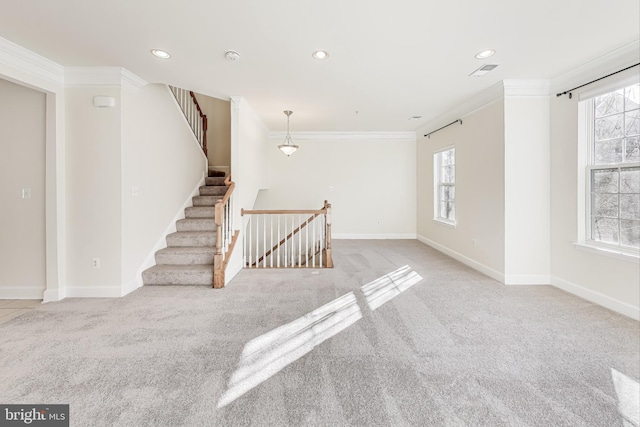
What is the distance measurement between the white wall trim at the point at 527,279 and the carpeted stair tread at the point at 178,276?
3811 millimetres

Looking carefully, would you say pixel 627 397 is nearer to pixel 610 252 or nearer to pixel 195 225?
pixel 610 252

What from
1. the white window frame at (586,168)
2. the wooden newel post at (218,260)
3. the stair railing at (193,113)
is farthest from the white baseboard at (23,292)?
the white window frame at (586,168)

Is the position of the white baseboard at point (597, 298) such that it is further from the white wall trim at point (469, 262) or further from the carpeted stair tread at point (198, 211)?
the carpeted stair tread at point (198, 211)

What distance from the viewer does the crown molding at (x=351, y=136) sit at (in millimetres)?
6980

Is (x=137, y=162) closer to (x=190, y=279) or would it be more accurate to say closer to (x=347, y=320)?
(x=190, y=279)

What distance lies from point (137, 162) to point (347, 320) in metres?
3.09

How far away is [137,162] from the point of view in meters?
3.57

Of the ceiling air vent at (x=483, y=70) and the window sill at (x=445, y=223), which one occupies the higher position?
the ceiling air vent at (x=483, y=70)

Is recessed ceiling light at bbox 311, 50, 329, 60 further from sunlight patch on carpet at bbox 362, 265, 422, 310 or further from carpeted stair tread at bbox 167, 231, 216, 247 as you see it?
carpeted stair tread at bbox 167, 231, 216, 247

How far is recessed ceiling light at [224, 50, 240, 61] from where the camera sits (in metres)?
2.88

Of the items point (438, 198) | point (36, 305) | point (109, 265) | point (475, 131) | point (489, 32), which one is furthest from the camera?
point (438, 198)

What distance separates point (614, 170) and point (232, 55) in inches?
160

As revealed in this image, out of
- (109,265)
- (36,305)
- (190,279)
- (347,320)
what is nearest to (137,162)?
(109,265)

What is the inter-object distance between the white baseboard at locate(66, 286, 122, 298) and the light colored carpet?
0.12 metres
